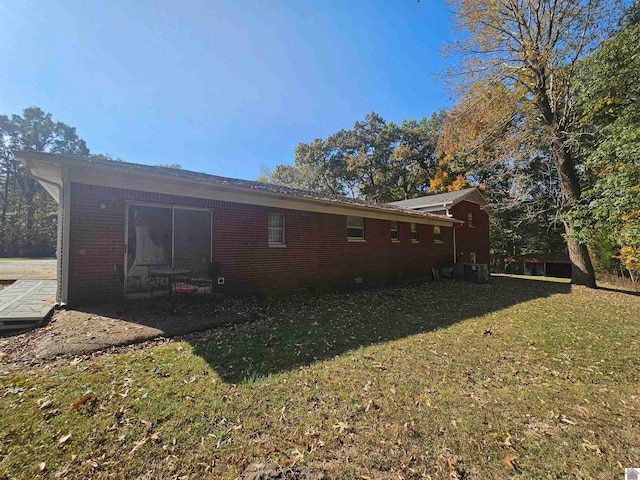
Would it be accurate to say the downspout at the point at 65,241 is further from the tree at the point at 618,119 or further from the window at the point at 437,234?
the window at the point at 437,234

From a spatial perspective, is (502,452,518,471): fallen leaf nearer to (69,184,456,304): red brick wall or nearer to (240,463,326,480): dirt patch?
(240,463,326,480): dirt patch

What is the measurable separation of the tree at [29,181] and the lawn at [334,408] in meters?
37.3

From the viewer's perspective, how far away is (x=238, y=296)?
7.80 metres

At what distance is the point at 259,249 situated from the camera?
8336 mm

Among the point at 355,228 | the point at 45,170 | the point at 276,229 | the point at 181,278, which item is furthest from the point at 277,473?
the point at 355,228

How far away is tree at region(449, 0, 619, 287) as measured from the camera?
11.6 meters

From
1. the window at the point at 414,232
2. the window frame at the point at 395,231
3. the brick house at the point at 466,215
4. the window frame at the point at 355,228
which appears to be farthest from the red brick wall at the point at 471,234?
the window frame at the point at 355,228

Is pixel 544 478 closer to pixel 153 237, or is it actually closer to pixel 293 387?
pixel 293 387

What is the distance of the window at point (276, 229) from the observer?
884 cm

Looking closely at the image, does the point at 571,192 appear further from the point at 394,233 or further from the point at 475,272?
the point at 394,233

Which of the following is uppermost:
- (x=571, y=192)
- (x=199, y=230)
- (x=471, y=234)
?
(x=571, y=192)

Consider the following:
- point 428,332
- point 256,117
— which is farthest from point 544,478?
point 256,117

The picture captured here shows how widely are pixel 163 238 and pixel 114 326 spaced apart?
2526mm


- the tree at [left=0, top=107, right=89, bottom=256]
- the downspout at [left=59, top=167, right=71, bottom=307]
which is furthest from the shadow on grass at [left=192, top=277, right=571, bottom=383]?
the tree at [left=0, top=107, right=89, bottom=256]
